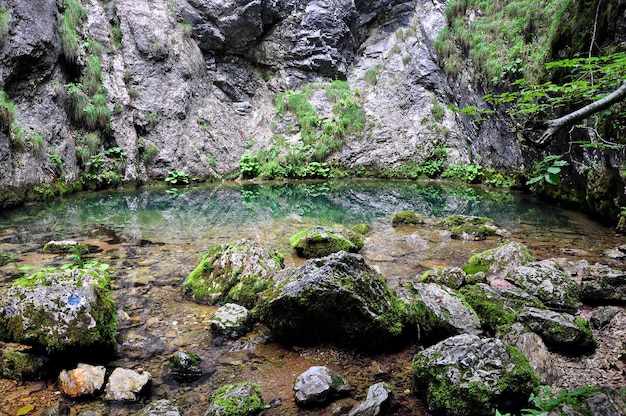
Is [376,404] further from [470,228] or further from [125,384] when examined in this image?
[470,228]

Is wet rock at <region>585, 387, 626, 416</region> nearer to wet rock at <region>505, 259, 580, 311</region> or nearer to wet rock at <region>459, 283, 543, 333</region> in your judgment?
wet rock at <region>459, 283, 543, 333</region>

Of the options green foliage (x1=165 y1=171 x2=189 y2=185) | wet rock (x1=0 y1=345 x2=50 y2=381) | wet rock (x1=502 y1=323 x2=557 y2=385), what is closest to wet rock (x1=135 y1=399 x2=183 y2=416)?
wet rock (x1=0 y1=345 x2=50 y2=381)

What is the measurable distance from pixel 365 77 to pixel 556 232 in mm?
17243

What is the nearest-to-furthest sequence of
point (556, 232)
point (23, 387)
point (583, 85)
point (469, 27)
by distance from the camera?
point (583, 85) < point (23, 387) < point (556, 232) < point (469, 27)

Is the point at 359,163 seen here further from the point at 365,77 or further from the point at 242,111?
the point at 242,111

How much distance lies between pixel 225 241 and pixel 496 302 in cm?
465

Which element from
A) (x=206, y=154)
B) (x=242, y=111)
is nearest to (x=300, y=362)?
(x=206, y=154)

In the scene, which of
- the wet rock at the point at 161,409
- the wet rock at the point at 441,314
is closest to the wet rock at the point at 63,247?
the wet rock at the point at 161,409

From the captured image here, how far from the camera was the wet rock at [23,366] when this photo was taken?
8.72 feet

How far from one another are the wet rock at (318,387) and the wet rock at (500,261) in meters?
2.61

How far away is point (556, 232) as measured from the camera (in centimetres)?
696

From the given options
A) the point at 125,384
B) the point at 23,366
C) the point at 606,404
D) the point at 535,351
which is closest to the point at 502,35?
the point at 535,351

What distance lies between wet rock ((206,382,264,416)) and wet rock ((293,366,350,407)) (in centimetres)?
28

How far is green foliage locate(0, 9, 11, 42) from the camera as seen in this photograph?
10391 millimetres
